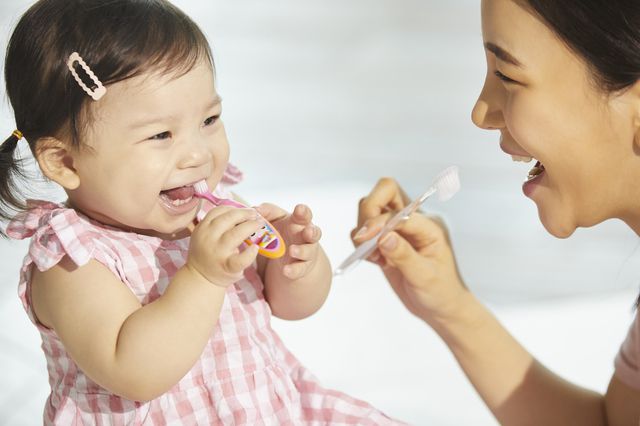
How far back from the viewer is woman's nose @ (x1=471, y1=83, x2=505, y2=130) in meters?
1.07

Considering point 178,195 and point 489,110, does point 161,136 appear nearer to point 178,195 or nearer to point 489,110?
point 178,195

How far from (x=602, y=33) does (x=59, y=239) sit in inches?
23.1

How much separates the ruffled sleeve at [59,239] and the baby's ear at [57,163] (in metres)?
0.03

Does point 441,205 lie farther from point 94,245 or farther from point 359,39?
point 94,245

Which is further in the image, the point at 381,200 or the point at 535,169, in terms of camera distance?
the point at 381,200

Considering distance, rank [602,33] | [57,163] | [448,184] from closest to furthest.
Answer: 1. [602,33]
2. [57,163]
3. [448,184]

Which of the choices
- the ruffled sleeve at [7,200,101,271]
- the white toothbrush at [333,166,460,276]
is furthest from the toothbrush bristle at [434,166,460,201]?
the ruffled sleeve at [7,200,101,271]

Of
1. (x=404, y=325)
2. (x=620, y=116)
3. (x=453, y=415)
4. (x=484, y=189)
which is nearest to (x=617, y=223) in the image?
(x=484, y=189)

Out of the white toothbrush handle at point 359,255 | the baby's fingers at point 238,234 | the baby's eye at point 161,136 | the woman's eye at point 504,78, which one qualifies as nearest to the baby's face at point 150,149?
the baby's eye at point 161,136

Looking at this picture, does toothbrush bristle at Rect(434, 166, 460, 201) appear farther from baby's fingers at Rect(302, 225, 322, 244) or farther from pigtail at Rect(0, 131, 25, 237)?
pigtail at Rect(0, 131, 25, 237)

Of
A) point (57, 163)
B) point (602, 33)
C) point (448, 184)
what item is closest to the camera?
point (602, 33)

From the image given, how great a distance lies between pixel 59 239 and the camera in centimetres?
98

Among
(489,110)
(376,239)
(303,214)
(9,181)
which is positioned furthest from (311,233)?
(9,181)

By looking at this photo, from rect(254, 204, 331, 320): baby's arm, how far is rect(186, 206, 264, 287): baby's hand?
116 millimetres
